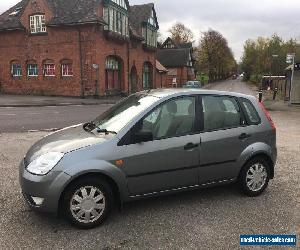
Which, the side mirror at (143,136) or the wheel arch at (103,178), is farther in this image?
the side mirror at (143,136)

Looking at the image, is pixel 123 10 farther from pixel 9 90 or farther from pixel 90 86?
pixel 9 90

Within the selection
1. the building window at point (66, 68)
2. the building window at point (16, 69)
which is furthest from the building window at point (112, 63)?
the building window at point (16, 69)

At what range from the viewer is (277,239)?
4.28m

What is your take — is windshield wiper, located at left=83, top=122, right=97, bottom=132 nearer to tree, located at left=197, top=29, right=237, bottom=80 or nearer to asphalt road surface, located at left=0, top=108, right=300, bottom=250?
asphalt road surface, located at left=0, top=108, right=300, bottom=250

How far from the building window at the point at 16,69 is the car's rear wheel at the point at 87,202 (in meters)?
30.6

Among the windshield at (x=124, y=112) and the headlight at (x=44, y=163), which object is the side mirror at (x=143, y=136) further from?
the headlight at (x=44, y=163)

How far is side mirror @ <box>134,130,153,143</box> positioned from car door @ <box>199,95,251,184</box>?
2.80 ft

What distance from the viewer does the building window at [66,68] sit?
30.7 metres

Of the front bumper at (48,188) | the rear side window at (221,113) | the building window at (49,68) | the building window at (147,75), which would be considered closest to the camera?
the front bumper at (48,188)

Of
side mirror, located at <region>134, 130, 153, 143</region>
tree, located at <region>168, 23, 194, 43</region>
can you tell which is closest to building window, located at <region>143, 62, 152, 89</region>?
side mirror, located at <region>134, 130, 153, 143</region>

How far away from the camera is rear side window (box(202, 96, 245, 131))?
5320 mm

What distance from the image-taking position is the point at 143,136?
465 centimetres

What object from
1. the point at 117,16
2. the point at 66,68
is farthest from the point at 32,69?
the point at 117,16

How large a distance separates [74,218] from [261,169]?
292 centimetres
